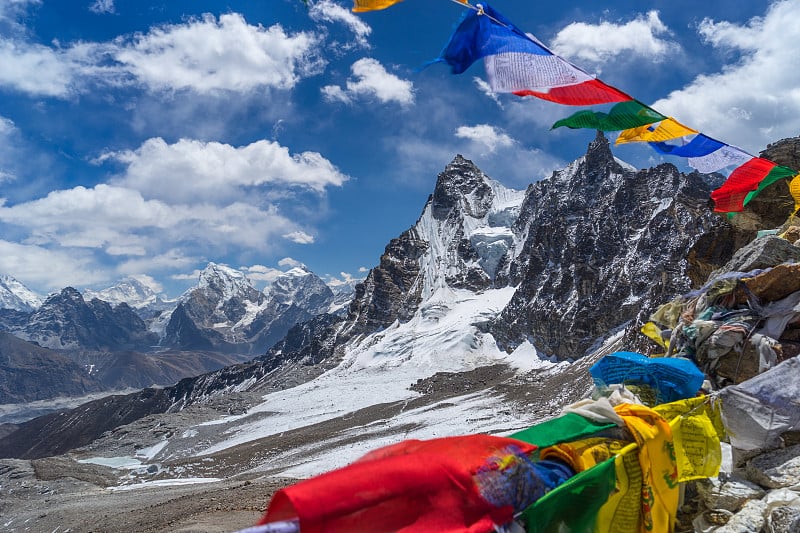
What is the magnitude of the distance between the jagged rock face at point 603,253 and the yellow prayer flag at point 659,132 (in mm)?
50581

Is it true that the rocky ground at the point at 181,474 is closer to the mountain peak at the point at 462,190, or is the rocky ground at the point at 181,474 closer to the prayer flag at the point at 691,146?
the prayer flag at the point at 691,146

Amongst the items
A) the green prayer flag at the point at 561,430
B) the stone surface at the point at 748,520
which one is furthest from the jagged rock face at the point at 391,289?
the green prayer flag at the point at 561,430

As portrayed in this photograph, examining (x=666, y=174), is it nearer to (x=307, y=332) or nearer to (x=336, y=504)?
(x=336, y=504)

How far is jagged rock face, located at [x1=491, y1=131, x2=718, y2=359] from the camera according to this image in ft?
218

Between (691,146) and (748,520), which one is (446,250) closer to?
(691,146)

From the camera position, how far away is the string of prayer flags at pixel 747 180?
392 inches

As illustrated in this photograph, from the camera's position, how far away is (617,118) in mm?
7047

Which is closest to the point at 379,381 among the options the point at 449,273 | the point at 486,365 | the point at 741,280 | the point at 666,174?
the point at 486,365

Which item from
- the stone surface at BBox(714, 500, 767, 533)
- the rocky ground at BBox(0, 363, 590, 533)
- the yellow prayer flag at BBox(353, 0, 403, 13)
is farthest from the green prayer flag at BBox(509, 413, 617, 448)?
the rocky ground at BBox(0, 363, 590, 533)

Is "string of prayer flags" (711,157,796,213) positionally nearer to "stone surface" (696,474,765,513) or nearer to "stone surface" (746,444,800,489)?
"stone surface" (746,444,800,489)

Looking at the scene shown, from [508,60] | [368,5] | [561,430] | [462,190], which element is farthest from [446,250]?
[561,430]

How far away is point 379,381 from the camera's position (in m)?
77.5

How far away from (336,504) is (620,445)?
2334mm

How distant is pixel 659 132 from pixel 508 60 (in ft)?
13.6
